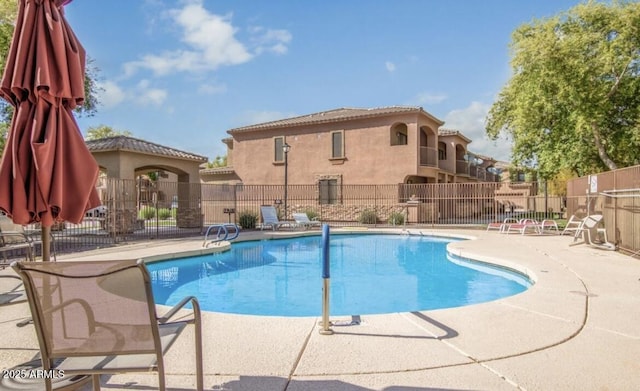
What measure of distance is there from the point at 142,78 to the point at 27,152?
23.4m

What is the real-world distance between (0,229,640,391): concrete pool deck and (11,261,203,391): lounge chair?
775mm

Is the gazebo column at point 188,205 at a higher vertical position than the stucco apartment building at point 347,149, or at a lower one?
lower

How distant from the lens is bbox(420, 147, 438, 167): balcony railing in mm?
24094

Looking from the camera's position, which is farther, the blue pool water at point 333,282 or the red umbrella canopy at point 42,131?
the blue pool water at point 333,282

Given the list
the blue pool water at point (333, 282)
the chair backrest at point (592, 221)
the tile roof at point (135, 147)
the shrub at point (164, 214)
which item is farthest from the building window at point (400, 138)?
the shrub at point (164, 214)

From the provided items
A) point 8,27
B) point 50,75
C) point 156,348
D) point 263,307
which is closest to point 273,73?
point 8,27

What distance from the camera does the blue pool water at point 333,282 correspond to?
22.9 feet

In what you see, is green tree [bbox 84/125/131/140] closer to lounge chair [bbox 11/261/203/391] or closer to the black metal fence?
the black metal fence

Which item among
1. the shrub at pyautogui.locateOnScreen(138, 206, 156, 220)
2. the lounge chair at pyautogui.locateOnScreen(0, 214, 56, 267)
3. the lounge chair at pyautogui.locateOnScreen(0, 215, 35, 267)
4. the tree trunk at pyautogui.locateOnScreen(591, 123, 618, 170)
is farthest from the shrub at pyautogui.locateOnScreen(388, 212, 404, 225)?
the lounge chair at pyautogui.locateOnScreen(0, 215, 35, 267)

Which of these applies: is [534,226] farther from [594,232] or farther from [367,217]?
[367,217]

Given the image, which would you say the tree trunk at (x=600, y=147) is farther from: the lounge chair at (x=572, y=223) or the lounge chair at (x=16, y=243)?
the lounge chair at (x=16, y=243)

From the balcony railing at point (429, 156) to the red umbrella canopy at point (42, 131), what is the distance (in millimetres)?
22582

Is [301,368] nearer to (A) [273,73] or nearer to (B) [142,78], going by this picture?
(A) [273,73]

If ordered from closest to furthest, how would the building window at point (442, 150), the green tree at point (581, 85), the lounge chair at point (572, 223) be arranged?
the lounge chair at point (572, 223)
the green tree at point (581, 85)
the building window at point (442, 150)
